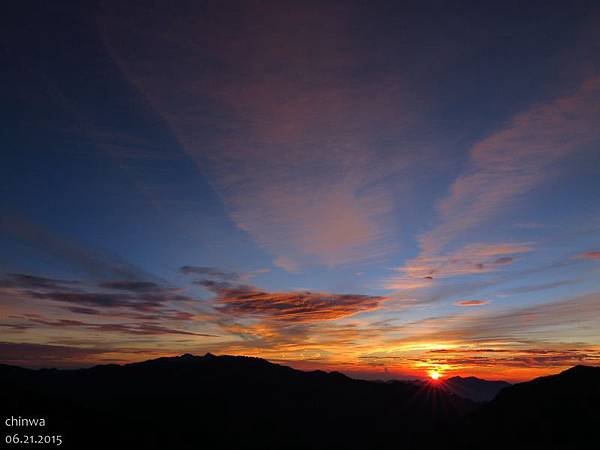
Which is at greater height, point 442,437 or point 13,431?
point 13,431

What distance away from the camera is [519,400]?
6093 inches

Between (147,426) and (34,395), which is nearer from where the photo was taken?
(34,395)

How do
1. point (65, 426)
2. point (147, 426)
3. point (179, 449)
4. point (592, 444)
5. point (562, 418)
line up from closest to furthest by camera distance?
point (592, 444)
point (562, 418)
point (65, 426)
point (179, 449)
point (147, 426)

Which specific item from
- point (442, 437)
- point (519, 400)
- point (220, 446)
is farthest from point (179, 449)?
point (519, 400)

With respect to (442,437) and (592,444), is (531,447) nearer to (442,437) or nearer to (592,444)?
(592,444)

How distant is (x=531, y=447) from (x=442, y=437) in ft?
187

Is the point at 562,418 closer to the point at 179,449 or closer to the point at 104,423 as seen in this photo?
the point at 179,449

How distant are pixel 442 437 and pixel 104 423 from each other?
5878 inches

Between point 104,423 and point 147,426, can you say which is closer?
point 104,423

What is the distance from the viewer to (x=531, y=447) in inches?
4668

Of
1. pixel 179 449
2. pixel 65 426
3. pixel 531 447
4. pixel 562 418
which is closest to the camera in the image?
pixel 531 447

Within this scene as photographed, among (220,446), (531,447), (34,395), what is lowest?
(220,446)

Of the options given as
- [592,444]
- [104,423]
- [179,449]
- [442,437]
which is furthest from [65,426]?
[592,444]

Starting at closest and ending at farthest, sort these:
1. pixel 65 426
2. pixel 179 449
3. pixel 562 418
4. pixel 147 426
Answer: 1. pixel 562 418
2. pixel 65 426
3. pixel 179 449
4. pixel 147 426
